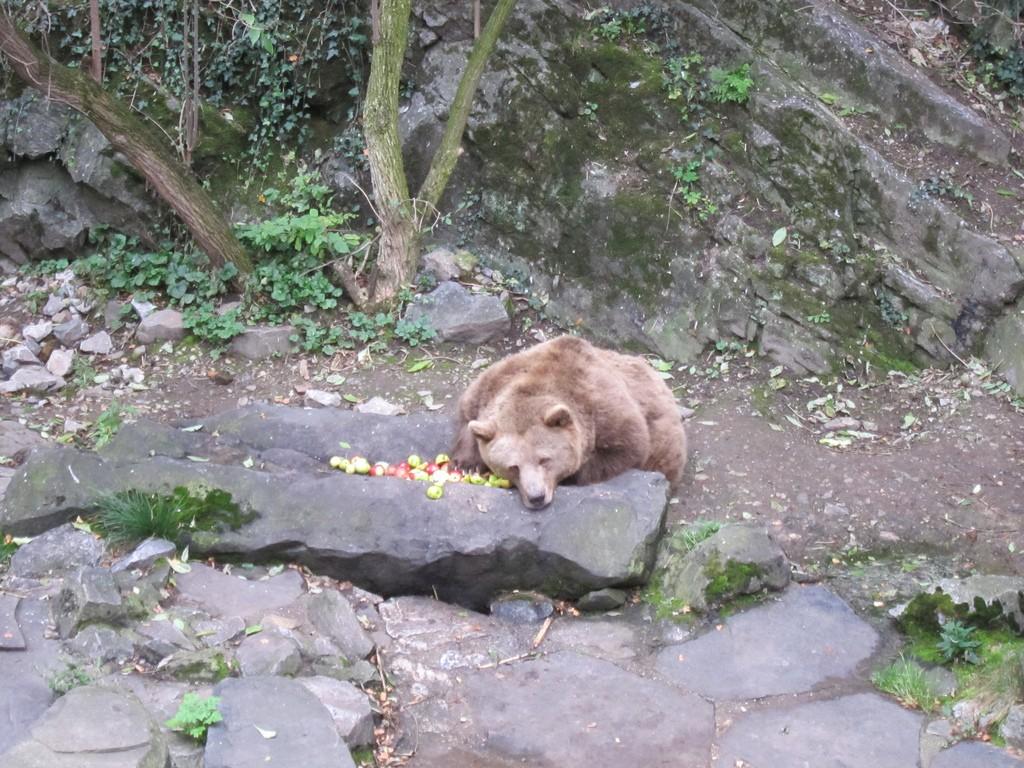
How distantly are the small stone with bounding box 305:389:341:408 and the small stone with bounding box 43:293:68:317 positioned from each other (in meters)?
2.92

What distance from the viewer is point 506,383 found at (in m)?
6.73

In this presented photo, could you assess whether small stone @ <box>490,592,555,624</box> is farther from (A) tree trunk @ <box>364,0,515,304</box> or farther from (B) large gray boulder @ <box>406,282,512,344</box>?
(A) tree trunk @ <box>364,0,515,304</box>

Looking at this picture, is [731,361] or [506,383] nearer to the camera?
[506,383]

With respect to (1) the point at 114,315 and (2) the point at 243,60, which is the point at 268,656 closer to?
(1) the point at 114,315

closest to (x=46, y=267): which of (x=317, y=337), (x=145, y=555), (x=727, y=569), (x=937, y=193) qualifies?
(x=317, y=337)

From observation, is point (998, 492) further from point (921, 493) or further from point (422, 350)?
point (422, 350)

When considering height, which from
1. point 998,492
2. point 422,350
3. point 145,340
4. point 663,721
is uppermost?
point 998,492

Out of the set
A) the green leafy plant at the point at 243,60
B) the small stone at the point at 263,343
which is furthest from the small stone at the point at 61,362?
the green leafy plant at the point at 243,60

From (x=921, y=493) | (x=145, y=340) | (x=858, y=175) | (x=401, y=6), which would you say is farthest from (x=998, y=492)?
(x=145, y=340)

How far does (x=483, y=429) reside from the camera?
6.27 meters

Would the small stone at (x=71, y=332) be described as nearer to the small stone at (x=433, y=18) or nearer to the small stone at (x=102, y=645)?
the small stone at (x=433, y=18)

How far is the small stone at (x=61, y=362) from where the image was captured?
9.10m

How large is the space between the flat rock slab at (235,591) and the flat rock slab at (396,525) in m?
0.17

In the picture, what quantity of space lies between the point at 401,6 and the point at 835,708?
6.71 metres
